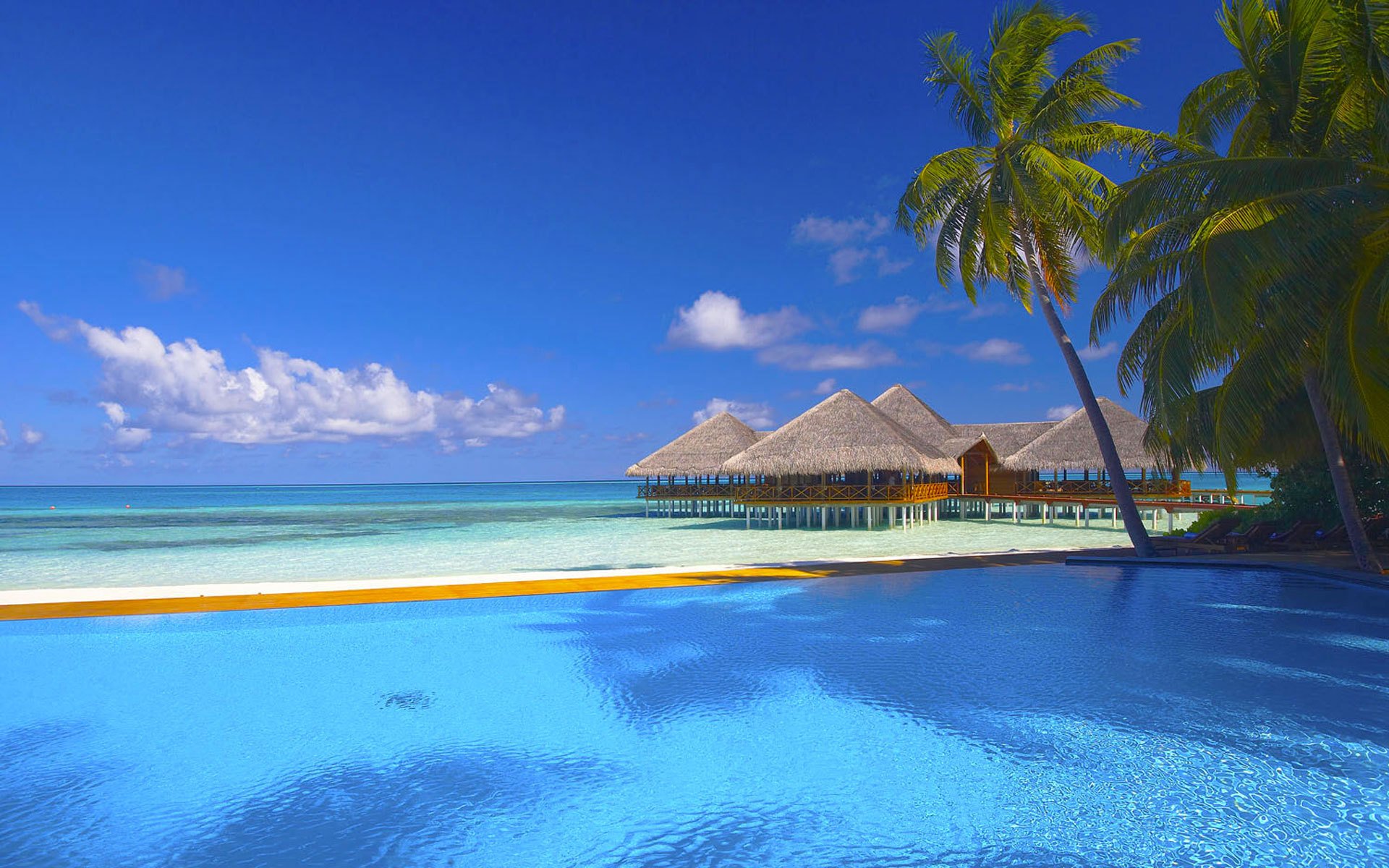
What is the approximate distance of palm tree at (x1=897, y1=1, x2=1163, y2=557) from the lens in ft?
37.7

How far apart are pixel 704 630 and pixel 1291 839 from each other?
201 inches

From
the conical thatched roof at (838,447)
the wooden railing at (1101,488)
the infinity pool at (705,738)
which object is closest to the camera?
the infinity pool at (705,738)

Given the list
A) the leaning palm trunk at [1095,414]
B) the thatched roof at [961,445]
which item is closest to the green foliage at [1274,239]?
the leaning palm trunk at [1095,414]

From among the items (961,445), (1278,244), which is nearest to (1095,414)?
(1278,244)

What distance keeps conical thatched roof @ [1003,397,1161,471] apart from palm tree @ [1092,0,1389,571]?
53.9ft

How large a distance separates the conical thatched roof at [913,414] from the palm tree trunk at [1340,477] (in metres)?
19.3

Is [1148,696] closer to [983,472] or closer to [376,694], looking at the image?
[376,694]

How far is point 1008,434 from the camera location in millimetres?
32281

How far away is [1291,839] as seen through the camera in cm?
368

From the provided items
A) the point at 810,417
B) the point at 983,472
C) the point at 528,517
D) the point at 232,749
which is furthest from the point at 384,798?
the point at 528,517

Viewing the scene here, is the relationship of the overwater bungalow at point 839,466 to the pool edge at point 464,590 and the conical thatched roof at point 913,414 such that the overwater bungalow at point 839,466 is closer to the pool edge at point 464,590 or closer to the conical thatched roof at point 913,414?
the conical thatched roof at point 913,414

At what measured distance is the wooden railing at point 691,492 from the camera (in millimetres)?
30906

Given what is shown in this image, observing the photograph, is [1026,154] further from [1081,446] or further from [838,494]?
[1081,446]

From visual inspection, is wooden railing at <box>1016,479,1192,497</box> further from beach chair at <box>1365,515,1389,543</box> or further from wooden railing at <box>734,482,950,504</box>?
beach chair at <box>1365,515,1389,543</box>
